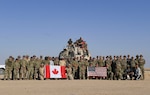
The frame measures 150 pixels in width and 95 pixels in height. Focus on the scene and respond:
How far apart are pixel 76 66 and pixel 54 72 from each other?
184cm

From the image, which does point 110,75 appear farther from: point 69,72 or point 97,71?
point 69,72

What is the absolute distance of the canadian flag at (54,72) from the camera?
23.8 meters

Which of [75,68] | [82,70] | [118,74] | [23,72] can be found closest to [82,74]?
[82,70]

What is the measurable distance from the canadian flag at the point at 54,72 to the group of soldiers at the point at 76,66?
359 millimetres

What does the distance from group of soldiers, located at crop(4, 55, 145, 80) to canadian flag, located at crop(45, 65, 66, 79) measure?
1.18ft

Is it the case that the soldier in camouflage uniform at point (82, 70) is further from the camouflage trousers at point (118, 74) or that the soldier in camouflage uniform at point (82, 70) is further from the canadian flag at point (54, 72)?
the camouflage trousers at point (118, 74)

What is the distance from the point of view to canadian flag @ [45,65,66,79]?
23.8 meters

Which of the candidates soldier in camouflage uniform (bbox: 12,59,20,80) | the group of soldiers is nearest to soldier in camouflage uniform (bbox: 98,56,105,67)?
the group of soldiers

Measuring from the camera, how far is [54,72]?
948 inches

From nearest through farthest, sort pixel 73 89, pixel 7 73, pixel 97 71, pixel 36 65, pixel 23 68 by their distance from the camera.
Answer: pixel 73 89 → pixel 7 73 → pixel 23 68 → pixel 36 65 → pixel 97 71

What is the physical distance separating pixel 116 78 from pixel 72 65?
335 cm

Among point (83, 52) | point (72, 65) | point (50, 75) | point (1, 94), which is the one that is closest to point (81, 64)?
point (72, 65)

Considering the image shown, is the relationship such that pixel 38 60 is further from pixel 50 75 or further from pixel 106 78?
pixel 106 78

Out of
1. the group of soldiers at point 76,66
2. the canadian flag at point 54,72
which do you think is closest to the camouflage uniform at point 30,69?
the group of soldiers at point 76,66
